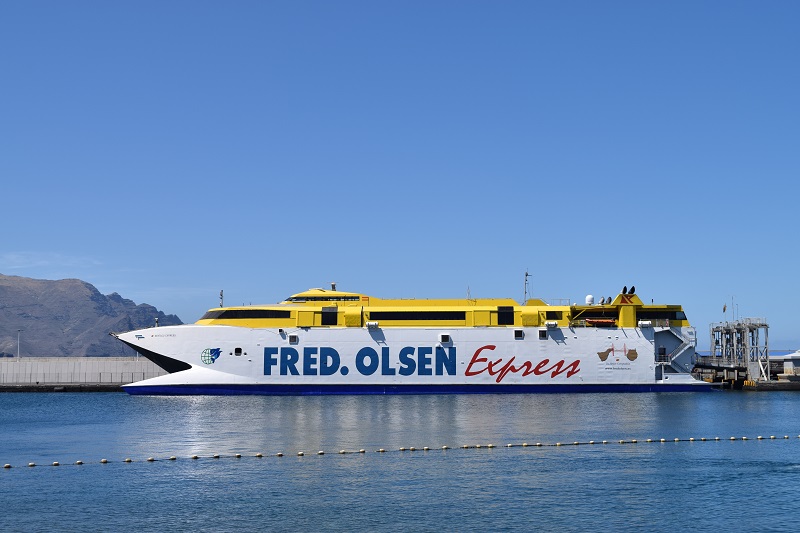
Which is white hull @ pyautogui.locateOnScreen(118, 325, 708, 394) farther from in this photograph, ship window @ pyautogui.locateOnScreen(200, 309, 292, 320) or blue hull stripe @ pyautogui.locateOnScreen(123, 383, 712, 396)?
ship window @ pyautogui.locateOnScreen(200, 309, 292, 320)

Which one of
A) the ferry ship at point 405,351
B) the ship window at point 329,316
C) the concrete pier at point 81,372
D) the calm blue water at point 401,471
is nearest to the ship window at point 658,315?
the ferry ship at point 405,351

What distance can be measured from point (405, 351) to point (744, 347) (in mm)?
33529

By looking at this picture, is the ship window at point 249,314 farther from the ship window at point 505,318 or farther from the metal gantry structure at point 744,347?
the metal gantry structure at point 744,347

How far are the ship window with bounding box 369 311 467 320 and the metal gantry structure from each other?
2702cm

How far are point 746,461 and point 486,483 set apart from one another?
11.4 m

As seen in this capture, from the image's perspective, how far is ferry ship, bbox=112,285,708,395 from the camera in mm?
60844

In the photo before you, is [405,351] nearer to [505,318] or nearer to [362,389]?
[362,389]

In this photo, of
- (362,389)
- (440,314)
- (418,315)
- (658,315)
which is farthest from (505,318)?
(658,315)

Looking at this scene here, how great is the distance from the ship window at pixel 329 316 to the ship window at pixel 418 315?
2.62 metres

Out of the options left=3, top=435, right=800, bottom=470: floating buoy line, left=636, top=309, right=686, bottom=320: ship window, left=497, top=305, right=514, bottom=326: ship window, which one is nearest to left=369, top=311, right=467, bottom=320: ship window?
left=497, top=305, right=514, bottom=326: ship window

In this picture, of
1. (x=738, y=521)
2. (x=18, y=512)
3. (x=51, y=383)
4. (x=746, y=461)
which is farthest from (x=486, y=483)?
(x=51, y=383)

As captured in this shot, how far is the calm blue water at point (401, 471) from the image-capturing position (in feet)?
74.0

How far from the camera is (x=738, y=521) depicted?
22.3 m

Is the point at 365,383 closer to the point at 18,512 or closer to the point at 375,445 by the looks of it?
the point at 375,445
